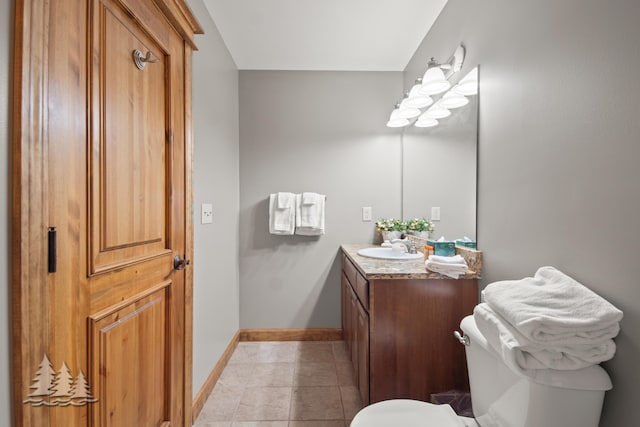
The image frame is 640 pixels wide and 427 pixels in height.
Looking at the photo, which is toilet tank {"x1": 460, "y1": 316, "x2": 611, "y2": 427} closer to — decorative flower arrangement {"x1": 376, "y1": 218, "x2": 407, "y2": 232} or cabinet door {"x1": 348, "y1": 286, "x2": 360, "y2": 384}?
cabinet door {"x1": 348, "y1": 286, "x2": 360, "y2": 384}

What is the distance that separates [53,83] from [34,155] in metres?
0.19

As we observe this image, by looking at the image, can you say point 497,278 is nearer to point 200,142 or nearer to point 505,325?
point 505,325

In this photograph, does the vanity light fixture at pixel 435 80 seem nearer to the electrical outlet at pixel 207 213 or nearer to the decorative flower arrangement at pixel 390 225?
the decorative flower arrangement at pixel 390 225

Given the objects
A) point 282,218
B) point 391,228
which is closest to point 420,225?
point 391,228

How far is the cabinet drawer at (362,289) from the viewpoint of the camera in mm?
1586

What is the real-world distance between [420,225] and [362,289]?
831mm

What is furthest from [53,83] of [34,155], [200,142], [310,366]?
[310,366]

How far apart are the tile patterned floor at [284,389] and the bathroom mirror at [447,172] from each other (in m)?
1.19

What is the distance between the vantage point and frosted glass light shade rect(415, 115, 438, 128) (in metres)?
2.07

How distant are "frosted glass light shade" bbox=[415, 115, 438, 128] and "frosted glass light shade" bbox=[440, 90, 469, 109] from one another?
17 centimetres

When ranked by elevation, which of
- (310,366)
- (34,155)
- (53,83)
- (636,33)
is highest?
(636,33)

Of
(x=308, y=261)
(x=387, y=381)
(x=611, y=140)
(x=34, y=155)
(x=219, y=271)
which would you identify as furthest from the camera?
(x=308, y=261)

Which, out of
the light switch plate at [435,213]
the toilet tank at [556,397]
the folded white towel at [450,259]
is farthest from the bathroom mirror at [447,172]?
the toilet tank at [556,397]

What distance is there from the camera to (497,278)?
1378 mm
